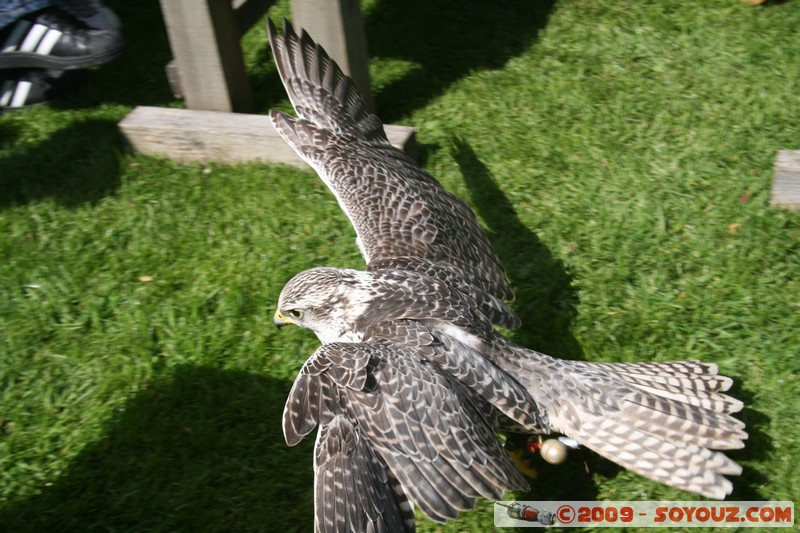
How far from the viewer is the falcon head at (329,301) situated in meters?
3.56

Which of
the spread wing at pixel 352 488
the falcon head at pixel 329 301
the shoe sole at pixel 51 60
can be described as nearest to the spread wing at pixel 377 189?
the falcon head at pixel 329 301

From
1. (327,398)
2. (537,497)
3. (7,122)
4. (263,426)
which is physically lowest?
(537,497)

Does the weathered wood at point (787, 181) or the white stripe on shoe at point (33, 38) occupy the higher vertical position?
the white stripe on shoe at point (33, 38)

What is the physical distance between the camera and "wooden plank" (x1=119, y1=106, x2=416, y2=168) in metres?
5.03

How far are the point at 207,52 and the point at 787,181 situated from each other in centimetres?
367

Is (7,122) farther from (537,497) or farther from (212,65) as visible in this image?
(537,497)

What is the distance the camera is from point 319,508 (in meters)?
2.94

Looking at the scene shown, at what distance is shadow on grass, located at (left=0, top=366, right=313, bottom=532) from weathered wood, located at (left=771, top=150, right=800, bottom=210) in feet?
9.80

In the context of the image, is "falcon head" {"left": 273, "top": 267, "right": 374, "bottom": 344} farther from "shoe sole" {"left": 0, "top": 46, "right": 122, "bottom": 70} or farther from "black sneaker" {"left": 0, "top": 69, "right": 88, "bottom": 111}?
"black sneaker" {"left": 0, "top": 69, "right": 88, "bottom": 111}

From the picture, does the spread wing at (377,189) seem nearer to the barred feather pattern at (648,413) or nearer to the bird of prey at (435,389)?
the bird of prey at (435,389)

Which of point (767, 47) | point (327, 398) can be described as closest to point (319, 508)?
point (327, 398)

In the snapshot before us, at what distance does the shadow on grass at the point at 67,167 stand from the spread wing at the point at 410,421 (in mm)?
2703

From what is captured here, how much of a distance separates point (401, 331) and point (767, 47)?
3.98m

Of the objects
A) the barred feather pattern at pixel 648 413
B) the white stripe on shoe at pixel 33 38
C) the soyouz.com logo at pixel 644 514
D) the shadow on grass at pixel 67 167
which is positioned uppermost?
the white stripe on shoe at pixel 33 38
